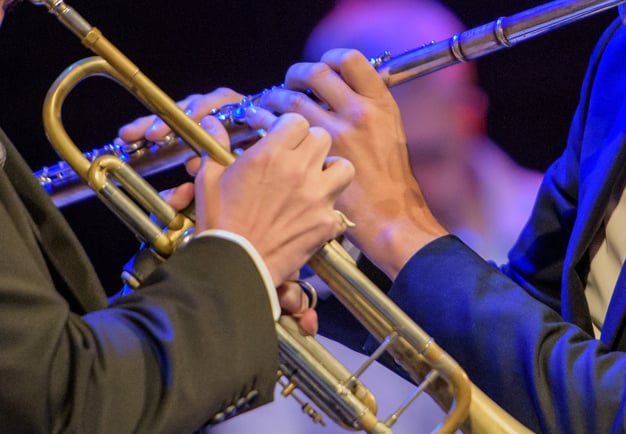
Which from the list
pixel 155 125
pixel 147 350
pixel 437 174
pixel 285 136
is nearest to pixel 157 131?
pixel 155 125

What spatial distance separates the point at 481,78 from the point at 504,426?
1.21 meters

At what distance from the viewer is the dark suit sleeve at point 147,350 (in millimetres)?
806

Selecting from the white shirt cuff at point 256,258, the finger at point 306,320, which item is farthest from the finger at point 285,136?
the finger at point 306,320

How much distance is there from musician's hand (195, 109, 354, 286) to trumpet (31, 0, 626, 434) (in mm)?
71

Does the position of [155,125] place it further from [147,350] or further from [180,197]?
[147,350]

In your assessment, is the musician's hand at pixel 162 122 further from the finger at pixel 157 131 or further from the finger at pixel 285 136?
the finger at pixel 285 136

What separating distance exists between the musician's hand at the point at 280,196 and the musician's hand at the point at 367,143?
0.31m

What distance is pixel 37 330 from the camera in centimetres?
81

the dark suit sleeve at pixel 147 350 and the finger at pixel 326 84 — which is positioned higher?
the finger at pixel 326 84

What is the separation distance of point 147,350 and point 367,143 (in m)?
0.60

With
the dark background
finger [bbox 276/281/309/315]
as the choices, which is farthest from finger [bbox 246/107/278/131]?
the dark background

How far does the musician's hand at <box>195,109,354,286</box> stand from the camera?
3.23ft

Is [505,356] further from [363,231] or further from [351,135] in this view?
[351,135]

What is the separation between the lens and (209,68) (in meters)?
2.17
